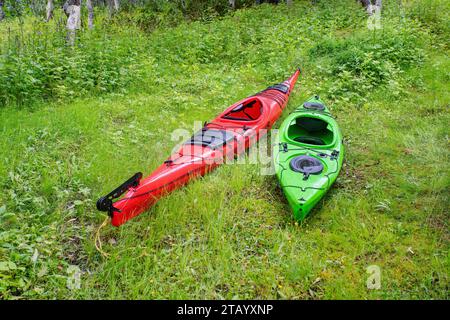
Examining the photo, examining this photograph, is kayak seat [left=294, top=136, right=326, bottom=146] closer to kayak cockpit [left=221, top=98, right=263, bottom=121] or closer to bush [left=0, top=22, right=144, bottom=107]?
kayak cockpit [left=221, top=98, right=263, bottom=121]

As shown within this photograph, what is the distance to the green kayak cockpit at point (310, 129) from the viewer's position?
4895mm

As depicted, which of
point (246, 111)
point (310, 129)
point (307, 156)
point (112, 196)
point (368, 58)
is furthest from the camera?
point (368, 58)

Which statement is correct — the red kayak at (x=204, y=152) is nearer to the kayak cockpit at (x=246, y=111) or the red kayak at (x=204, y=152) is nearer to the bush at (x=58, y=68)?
the kayak cockpit at (x=246, y=111)

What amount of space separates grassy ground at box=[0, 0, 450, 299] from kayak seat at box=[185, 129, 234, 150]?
1.24 ft

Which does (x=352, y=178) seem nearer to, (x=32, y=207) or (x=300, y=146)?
(x=300, y=146)

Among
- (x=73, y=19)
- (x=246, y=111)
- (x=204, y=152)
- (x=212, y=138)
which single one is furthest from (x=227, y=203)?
(x=73, y=19)

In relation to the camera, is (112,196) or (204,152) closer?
(112,196)

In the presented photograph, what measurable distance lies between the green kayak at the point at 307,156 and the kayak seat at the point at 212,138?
2.08ft

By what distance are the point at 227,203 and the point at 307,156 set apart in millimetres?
1128

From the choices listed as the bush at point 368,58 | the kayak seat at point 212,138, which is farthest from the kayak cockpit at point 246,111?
the bush at point 368,58

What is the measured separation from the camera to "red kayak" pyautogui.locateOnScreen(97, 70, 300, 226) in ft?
11.0

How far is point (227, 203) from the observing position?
368cm

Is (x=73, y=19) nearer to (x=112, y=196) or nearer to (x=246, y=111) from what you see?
(x=246, y=111)

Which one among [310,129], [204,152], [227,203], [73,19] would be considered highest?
[73,19]
